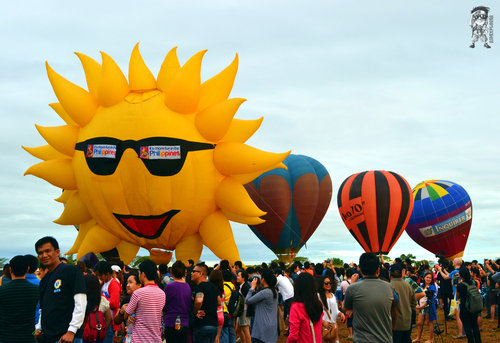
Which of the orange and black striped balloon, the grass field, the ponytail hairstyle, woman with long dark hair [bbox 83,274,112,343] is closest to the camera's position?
woman with long dark hair [bbox 83,274,112,343]

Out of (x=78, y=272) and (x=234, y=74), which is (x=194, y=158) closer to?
(x=234, y=74)

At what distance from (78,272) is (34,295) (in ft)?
1.83

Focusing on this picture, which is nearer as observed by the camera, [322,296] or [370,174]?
[322,296]

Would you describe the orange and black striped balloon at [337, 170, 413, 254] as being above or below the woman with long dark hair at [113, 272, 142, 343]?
above

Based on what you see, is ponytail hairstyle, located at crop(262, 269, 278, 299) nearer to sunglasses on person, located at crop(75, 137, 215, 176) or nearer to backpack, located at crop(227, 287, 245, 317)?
backpack, located at crop(227, 287, 245, 317)

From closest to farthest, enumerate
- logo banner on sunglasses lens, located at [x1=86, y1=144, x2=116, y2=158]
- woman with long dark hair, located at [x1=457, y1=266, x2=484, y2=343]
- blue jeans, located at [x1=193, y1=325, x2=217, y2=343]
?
blue jeans, located at [x1=193, y1=325, x2=217, y2=343] < woman with long dark hair, located at [x1=457, y1=266, x2=484, y2=343] < logo banner on sunglasses lens, located at [x1=86, y1=144, x2=116, y2=158]

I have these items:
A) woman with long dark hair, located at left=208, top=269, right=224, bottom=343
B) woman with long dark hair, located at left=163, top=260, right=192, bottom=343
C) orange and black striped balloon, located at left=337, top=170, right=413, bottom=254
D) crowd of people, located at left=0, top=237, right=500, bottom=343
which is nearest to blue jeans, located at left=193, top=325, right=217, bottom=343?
crowd of people, located at left=0, top=237, right=500, bottom=343

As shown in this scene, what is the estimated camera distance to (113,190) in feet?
48.3

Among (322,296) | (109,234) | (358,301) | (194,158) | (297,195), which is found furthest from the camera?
(297,195)

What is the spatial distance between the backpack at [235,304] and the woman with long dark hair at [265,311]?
81cm

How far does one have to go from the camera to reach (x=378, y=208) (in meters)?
24.3

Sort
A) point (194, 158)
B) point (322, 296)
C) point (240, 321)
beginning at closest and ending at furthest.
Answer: point (322, 296), point (240, 321), point (194, 158)

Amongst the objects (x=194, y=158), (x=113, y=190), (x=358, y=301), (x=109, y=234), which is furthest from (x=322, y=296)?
(x=109, y=234)

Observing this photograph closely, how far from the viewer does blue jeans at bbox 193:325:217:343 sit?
6.52 meters
